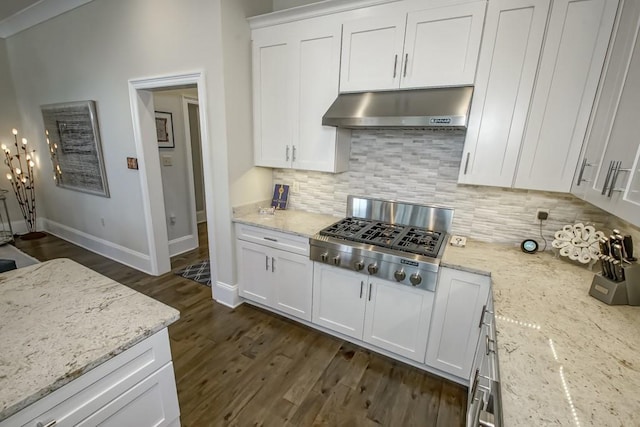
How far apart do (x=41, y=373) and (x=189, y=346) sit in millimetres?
1556

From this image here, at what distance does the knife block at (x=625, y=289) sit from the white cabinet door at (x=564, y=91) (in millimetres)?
559

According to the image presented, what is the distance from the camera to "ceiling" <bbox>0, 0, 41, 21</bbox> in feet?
10.6

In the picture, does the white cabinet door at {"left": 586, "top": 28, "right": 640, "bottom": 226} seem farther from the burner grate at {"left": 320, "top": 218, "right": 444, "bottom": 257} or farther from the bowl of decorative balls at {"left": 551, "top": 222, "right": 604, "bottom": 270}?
the burner grate at {"left": 320, "top": 218, "right": 444, "bottom": 257}

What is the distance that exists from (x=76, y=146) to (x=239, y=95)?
275 centimetres

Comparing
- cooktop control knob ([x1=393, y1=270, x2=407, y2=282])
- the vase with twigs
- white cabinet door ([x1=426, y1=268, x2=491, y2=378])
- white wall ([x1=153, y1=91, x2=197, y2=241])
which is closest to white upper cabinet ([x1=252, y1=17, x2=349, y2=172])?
cooktop control knob ([x1=393, y1=270, x2=407, y2=282])

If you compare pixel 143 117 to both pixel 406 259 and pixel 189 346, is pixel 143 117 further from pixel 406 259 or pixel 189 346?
pixel 406 259

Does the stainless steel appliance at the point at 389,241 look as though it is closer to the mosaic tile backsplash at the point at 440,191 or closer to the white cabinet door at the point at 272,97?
the mosaic tile backsplash at the point at 440,191

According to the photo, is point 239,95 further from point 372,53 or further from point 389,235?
point 389,235

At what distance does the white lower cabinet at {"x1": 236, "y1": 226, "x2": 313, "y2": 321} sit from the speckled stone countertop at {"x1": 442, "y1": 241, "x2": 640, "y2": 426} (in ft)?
4.36

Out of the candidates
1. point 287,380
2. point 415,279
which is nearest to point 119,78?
point 287,380

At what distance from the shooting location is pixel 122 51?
2891 millimetres

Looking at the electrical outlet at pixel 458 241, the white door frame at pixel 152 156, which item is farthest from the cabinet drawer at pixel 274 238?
the electrical outlet at pixel 458 241

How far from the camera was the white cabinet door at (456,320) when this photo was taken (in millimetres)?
1721

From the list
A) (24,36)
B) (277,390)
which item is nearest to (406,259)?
(277,390)
